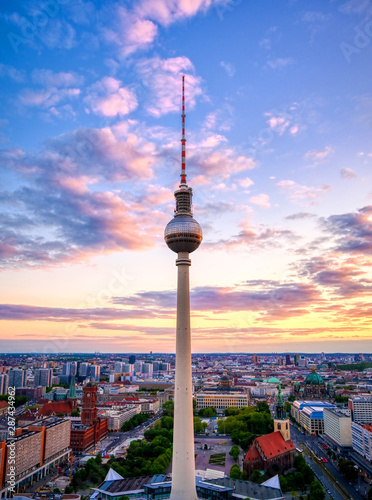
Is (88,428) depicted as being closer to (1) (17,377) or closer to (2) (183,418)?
(2) (183,418)

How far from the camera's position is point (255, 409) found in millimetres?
137000

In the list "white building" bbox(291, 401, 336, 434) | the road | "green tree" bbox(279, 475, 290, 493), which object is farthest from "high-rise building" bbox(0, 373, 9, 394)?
"green tree" bbox(279, 475, 290, 493)

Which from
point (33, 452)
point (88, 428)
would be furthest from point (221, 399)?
point (33, 452)

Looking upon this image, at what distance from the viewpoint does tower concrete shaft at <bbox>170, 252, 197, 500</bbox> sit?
48906 mm

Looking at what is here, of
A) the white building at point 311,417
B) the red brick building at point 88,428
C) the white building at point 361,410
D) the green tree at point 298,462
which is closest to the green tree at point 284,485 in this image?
the green tree at point 298,462

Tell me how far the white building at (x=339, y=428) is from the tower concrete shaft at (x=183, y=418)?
6098 cm

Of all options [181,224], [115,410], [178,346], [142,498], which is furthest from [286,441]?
[115,410]

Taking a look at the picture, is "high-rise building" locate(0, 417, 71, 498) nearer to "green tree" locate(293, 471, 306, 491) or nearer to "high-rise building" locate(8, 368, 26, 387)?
"green tree" locate(293, 471, 306, 491)

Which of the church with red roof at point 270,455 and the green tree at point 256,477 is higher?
the church with red roof at point 270,455

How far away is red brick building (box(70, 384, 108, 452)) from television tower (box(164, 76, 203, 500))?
54565mm

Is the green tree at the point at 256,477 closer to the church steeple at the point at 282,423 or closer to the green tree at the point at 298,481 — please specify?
the green tree at the point at 298,481

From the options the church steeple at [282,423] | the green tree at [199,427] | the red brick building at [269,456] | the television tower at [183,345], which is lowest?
the green tree at [199,427]

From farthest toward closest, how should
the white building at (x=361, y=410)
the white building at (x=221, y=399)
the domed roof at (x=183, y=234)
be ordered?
1. the white building at (x=221, y=399)
2. the white building at (x=361, y=410)
3. the domed roof at (x=183, y=234)

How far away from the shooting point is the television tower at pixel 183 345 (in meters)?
49.0
